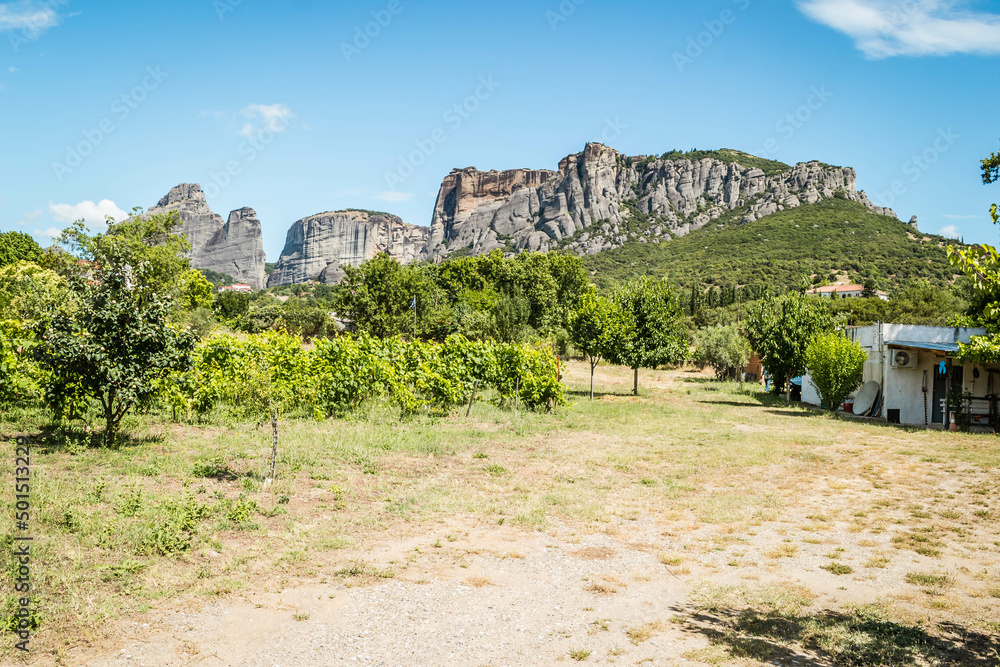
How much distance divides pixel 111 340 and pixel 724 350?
37.4m

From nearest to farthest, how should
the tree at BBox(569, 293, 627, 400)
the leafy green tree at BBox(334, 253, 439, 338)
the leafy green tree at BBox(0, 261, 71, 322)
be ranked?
1. the leafy green tree at BBox(0, 261, 71, 322)
2. the tree at BBox(569, 293, 627, 400)
3. the leafy green tree at BBox(334, 253, 439, 338)

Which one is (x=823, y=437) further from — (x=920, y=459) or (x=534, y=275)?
(x=534, y=275)

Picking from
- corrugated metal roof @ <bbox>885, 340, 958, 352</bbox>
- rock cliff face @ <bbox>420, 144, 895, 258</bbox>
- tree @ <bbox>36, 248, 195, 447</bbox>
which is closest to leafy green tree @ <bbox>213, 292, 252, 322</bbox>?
tree @ <bbox>36, 248, 195, 447</bbox>

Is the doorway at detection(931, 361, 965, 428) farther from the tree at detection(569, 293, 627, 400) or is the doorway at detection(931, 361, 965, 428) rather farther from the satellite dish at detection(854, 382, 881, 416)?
the tree at detection(569, 293, 627, 400)

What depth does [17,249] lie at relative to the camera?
45219mm

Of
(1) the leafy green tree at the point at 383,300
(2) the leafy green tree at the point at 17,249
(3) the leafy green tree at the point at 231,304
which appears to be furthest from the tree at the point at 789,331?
(3) the leafy green tree at the point at 231,304

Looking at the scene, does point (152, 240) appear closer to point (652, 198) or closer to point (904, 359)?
point (904, 359)

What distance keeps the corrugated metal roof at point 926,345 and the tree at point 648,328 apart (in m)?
7.74

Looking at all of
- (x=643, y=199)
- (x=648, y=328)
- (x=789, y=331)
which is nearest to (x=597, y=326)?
(x=648, y=328)

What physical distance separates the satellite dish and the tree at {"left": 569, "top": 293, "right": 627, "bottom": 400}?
29.0ft

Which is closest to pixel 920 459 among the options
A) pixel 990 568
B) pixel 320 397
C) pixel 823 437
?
pixel 823 437

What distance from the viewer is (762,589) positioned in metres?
5.56

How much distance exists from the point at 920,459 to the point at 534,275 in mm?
45777

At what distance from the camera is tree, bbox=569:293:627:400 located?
2453 cm
